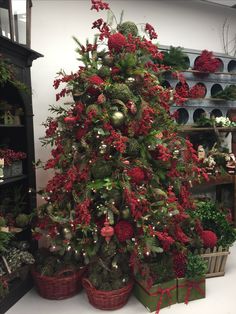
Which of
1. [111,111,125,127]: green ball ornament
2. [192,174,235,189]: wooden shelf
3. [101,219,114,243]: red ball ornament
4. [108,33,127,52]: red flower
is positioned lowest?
[101,219,114,243]: red ball ornament

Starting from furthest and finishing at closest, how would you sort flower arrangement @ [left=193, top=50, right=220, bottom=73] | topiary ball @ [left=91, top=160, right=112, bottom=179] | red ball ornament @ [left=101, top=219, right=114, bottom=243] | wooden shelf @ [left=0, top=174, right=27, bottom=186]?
1. flower arrangement @ [left=193, top=50, right=220, bottom=73]
2. wooden shelf @ [left=0, top=174, right=27, bottom=186]
3. topiary ball @ [left=91, top=160, right=112, bottom=179]
4. red ball ornament @ [left=101, top=219, right=114, bottom=243]

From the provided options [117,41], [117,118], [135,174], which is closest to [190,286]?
[135,174]

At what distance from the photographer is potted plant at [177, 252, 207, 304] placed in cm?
190

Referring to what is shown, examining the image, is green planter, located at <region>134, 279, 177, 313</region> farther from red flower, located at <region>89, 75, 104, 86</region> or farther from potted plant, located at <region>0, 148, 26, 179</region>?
red flower, located at <region>89, 75, 104, 86</region>

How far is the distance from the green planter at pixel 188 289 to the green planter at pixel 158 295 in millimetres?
33

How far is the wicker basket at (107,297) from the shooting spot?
6.05 feet

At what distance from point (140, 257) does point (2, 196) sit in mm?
1075

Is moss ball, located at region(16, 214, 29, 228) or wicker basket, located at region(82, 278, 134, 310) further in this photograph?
moss ball, located at region(16, 214, 29, 228)

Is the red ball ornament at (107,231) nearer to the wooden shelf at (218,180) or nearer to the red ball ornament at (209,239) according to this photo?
the red ball ornament at (209,239)

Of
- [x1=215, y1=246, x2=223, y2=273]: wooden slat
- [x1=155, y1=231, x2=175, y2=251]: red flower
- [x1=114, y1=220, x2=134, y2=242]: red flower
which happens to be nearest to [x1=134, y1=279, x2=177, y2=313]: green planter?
[x1=155, y1=231, x2=175, y2=251]: red flower

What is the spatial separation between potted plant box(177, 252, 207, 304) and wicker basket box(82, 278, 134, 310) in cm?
33

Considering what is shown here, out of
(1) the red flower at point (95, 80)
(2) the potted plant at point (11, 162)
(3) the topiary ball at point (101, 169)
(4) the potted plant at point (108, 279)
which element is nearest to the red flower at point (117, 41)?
(1) the red flower at point (95, 80)

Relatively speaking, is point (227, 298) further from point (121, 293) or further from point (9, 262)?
point (9, 262)

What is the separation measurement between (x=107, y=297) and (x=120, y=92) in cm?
124
